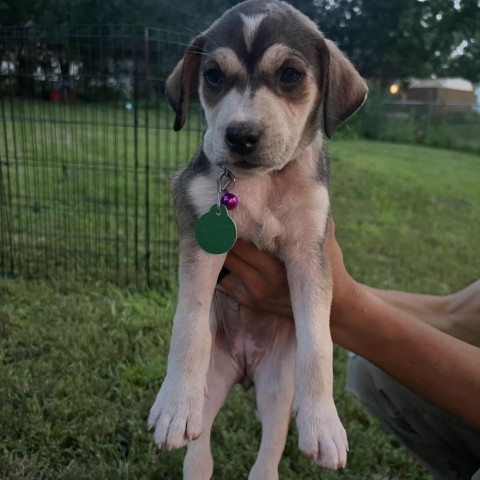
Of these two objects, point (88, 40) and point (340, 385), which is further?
point (88, 40)

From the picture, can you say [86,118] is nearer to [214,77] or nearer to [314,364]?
[214,77]

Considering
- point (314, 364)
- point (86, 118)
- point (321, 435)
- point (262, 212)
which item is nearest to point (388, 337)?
point (314, 364)

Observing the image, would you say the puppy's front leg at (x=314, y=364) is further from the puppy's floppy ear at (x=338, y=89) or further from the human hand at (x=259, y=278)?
the puppy's floppy ear at (x=338, y=89)

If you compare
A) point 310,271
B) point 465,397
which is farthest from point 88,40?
point 465,397

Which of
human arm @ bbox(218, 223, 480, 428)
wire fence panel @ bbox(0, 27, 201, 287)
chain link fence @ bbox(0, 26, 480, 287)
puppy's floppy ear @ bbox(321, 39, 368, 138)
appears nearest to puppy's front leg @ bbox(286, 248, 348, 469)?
human arm @ bbox(218, 223, 480, 428)

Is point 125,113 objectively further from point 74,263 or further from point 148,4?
point 74,263

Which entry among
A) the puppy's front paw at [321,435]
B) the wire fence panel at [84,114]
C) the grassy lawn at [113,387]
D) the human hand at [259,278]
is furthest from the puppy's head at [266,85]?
the wire fence panel at [84,114]

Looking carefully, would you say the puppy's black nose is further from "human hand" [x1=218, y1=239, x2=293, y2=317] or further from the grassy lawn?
the grassy lawn
